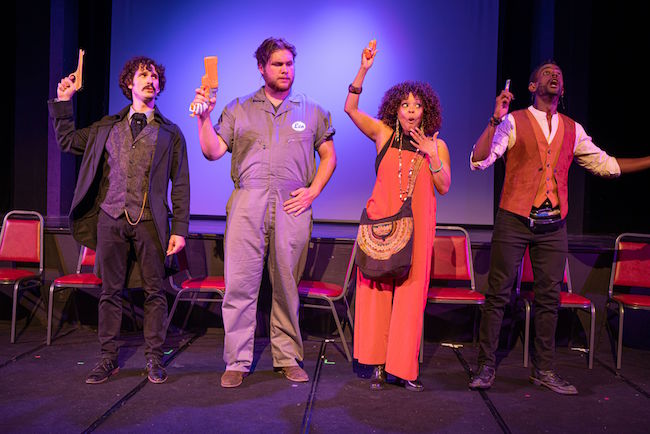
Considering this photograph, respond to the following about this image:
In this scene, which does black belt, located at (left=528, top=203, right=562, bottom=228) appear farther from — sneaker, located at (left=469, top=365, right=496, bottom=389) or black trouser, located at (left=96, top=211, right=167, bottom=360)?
black trouser, located at (left=96, top=211, right=167, bottom=360)

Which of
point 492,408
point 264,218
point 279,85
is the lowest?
point 492,408

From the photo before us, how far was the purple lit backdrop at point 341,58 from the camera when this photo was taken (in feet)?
19.9

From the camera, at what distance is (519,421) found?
2.79 meters

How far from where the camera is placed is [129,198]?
314cm

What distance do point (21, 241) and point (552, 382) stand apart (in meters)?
3.72

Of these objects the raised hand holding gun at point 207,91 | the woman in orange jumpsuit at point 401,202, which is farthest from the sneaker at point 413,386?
the raised hand holding gun at point 207,91

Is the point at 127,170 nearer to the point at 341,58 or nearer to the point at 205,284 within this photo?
the point at 205,284

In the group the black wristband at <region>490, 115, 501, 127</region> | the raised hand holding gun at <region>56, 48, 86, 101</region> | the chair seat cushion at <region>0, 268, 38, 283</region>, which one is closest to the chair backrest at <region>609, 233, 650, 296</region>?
the black wristband at <region>490, 115, 501, 127</region>

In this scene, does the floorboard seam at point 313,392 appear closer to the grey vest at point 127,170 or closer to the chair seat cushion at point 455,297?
the chair seat cushion at point 455,297

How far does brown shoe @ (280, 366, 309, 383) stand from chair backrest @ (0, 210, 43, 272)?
2138 millimetres

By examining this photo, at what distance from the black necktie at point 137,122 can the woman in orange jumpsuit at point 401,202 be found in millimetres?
1142

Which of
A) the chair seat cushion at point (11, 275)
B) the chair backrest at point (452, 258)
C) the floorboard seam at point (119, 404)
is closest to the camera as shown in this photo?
the floorboard seam at point (119, 404)

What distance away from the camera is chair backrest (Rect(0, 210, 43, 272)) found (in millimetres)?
4246

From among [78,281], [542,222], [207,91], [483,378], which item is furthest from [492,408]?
[78,281]
